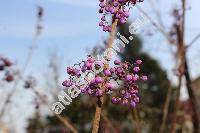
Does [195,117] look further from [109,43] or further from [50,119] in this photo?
[50,119]

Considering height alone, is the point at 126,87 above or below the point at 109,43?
below

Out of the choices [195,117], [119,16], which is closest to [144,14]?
[195,117]

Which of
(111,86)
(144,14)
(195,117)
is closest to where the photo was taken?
(111,86)

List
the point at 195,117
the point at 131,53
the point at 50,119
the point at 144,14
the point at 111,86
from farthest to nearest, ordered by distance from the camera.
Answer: the point at 131,53, the point at 50,119, the point at 195,117, the point at 144,14, the point at 111,86

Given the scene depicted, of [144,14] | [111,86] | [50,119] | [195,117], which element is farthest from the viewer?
[50,119]

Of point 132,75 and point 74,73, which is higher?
point 74,73

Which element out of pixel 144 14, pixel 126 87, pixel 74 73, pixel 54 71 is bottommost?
pixel 126 87

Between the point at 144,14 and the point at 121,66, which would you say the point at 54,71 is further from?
the point at 121,66

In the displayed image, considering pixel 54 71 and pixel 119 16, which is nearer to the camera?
pixel 119 16

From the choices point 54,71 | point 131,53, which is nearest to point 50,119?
point 54,71
